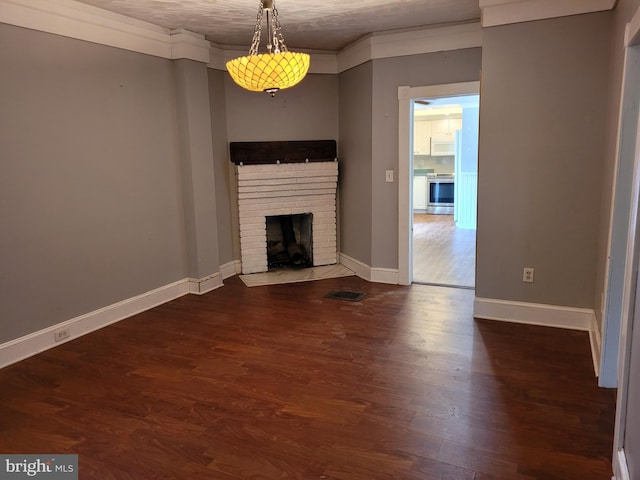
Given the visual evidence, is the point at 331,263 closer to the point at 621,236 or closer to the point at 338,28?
the point at 338,28

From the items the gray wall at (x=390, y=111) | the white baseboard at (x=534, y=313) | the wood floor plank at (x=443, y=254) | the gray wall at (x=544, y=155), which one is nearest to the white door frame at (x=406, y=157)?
the gray wall at (x=390, y=111)

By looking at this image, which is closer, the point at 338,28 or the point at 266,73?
Result: the point at 266,73

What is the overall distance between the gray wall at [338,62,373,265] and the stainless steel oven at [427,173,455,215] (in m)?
5.44

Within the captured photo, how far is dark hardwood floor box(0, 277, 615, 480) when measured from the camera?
2.17 meters

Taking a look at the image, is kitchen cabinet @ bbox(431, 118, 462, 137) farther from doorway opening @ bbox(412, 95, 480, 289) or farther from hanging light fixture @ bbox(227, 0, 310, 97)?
hanging light fixture @ bbox(227, 0, 310, 97)

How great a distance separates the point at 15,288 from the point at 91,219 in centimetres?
78

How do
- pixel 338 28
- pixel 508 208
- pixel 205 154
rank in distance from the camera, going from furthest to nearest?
1. pixel 205 154
2. pixel 338 28
3. pixel 508 208

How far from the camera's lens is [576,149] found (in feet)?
11.4

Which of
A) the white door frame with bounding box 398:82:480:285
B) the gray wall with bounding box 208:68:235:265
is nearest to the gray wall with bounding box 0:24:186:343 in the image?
the gray wall with bounding box 208:68:235:265

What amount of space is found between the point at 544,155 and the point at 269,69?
2.18 metres

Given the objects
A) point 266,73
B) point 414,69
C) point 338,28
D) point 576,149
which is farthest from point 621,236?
point 338,28

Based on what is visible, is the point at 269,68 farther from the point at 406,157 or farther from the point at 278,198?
the point at 278,198

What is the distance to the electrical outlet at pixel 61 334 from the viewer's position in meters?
3.55

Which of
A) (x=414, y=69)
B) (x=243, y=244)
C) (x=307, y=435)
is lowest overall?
(x=307, y=435)
